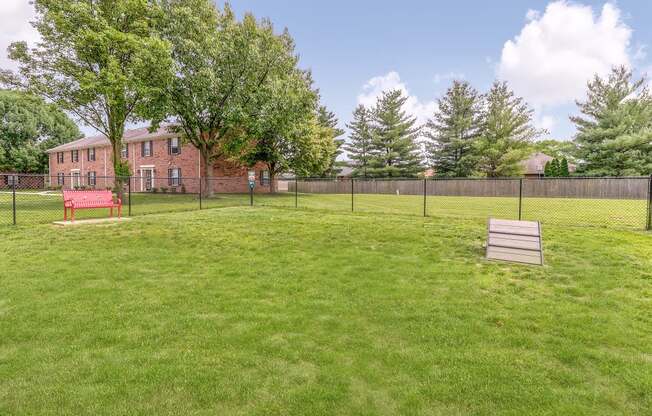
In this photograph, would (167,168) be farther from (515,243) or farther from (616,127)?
(616,127)

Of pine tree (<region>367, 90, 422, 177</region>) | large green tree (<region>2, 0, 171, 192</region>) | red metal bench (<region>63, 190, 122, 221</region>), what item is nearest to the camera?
red metal bench (<region>63, 190, 122, 221</region>)

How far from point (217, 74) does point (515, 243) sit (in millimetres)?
20192

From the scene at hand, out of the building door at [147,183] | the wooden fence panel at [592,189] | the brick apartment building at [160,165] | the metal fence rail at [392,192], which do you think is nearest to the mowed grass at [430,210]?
the metal fence rail at [392,192]

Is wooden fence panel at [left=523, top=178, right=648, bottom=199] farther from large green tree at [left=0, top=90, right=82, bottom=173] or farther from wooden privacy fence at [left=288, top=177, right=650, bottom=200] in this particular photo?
large green tree at [left=0, top=90, right=82, bottom=173]

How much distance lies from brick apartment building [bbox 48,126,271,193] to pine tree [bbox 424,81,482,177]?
19905mm

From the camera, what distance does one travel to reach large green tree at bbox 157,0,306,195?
2094cm

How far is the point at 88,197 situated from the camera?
1155cm

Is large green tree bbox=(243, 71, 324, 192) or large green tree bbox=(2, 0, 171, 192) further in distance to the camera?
large green tree bbox=(243, 71, 324, 192)

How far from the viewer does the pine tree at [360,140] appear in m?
44.1

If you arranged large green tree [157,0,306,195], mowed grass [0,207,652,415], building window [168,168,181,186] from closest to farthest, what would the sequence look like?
mowed grass [0,207,652,415]
large green tree [157,0,306,195]
building window [168,168,181,186]

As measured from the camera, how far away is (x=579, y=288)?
493 cm

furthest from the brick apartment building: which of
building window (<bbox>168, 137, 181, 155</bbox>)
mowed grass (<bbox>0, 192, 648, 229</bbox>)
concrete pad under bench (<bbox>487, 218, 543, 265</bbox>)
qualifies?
concrete pad under bench (<bbox>487, 218, 543, 265</bbox>)

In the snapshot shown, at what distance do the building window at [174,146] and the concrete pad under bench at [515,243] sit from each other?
93.1 ft

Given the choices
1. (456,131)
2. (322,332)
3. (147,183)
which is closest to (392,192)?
(456,131)
